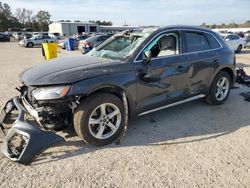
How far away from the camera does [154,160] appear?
320cm

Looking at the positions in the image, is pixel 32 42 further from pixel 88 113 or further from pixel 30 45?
pixel 88 113

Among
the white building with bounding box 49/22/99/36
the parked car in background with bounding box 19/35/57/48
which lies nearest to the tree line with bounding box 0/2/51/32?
the white building with bounding box 49/22/99/36

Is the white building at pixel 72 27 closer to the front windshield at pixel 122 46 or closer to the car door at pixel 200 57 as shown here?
the front windshield at pixel 122 46

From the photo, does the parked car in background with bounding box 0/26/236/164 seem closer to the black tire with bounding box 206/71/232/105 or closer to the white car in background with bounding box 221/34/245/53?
the black tire with bounding box 206/71/232/105

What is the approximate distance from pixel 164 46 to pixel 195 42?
2.62 feet

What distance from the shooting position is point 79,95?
3.20 meters

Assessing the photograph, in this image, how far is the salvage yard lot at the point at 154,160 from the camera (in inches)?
110

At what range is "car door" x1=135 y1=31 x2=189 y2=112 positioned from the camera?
3807mm

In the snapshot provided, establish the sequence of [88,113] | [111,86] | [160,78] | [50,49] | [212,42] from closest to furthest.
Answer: [88,113], [111,86], [160,78], [212,42], [50,49]

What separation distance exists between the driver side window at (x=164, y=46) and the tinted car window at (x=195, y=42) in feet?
0.84

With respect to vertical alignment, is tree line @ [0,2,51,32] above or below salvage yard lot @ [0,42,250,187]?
above

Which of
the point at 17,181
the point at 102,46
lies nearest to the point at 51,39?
the point at 102,46

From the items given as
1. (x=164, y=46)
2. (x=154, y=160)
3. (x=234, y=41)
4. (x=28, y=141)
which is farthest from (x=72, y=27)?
(x=154, y=160)

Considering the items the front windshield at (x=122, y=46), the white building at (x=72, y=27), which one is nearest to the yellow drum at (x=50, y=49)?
the front windshield at (x=122, y=46)
